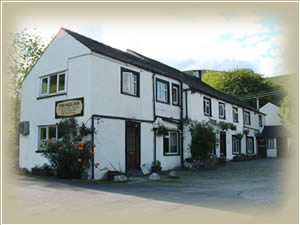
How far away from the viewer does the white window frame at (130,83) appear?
15.5m

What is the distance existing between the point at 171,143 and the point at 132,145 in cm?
404

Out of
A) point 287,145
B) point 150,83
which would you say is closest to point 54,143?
point 150,83

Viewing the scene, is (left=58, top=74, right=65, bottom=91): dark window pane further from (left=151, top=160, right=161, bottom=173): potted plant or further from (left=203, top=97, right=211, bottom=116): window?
(left=203, top=97, right=211, bottom=116): window

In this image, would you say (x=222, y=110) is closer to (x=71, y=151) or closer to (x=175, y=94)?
(x=175, y=94)

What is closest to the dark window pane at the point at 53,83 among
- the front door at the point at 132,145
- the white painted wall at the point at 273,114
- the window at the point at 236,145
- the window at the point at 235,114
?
the front door at the point at 132,145

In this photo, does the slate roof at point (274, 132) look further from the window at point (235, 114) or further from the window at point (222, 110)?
the window at point (222, 110)

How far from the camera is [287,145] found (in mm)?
33406

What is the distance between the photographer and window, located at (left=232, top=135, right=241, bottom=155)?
27.5 meters

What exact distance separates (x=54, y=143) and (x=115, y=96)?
3767 mm

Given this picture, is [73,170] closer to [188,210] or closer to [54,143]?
[54,143]

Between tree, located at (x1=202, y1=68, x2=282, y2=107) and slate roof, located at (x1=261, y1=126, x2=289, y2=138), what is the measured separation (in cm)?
1679

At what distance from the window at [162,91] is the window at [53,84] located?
5877mm

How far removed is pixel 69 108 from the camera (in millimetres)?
14367

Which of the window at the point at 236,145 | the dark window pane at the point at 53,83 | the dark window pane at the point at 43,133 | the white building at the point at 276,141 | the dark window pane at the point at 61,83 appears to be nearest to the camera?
the dark window pane at the point at 61,83
